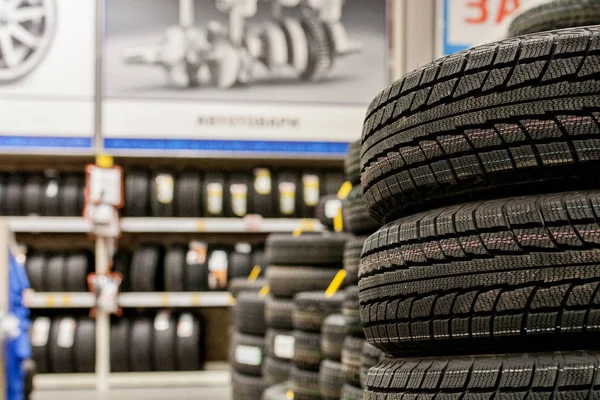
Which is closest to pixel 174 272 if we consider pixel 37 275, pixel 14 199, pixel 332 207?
pixel 37 275

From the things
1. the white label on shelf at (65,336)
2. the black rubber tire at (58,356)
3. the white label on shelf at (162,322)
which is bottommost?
the black rubber tire at (58,356)

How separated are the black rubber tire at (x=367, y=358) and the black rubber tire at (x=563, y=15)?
88cm

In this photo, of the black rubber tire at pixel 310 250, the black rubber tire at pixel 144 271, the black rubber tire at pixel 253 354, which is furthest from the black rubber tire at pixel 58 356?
the black rubber tire at pixel 310 250

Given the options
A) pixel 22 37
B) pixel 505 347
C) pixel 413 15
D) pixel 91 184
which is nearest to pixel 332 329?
pixel 413 15

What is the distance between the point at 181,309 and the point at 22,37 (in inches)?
100

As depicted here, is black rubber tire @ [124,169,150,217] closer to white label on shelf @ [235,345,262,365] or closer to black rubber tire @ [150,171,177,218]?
black rubber tire @ [150,171,177,218]

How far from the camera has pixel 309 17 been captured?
22.8ft

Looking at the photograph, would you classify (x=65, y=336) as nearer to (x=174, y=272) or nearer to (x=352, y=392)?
(x=174, y=272)

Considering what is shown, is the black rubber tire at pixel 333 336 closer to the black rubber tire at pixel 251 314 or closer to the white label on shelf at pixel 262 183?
the black rubber tire at pixel 251 314

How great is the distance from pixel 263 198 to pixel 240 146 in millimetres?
463

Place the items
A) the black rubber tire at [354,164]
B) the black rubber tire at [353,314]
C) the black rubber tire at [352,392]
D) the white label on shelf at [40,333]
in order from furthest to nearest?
the white label on shelf at [40,333] < the black rubber tire at [354,164] < the black rubber tire at [353,314] < the black rubber tire at [352,392]

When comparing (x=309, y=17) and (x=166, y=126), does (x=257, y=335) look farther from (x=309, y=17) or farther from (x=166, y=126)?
(x=309, y=17)

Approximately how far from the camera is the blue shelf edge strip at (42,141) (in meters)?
6.58

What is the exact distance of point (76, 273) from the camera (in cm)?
661
